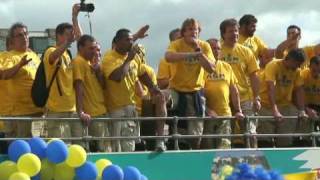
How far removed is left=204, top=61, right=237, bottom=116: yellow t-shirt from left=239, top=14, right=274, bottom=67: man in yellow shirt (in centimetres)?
105

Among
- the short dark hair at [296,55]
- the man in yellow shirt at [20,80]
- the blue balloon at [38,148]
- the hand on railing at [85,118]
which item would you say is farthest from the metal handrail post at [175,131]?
the short dark hair at [296,55]

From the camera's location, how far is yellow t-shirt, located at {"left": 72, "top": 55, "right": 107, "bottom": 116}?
9391 millimetres

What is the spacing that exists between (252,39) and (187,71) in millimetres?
1814

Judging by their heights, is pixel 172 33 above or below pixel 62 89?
above

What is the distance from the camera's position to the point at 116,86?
9.58 metres

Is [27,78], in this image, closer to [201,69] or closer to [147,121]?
[147,121]

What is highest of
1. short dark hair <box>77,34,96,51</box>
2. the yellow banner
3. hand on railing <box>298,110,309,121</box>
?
short dark hair <box>77,34,96,51</box>

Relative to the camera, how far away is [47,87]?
902 centimetres

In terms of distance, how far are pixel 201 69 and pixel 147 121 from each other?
1.00 metres

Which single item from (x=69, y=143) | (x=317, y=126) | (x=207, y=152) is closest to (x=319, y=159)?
(x=317, y=126)

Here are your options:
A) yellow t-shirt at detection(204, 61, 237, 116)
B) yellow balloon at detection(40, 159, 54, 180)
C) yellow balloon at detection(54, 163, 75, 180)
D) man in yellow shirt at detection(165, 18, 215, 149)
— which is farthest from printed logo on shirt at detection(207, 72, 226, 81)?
yellow balloon at detection(40, 159, 54, 180)

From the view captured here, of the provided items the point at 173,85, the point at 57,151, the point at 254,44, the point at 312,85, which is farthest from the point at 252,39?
the point at 57,151

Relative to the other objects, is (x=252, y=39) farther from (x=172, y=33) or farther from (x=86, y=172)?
(x=86, y=172)

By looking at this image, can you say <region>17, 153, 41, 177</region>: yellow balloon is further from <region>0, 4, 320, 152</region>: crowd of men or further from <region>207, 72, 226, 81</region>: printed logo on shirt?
<region>207, 72, 226, 81</region>: printed logo on shirt
